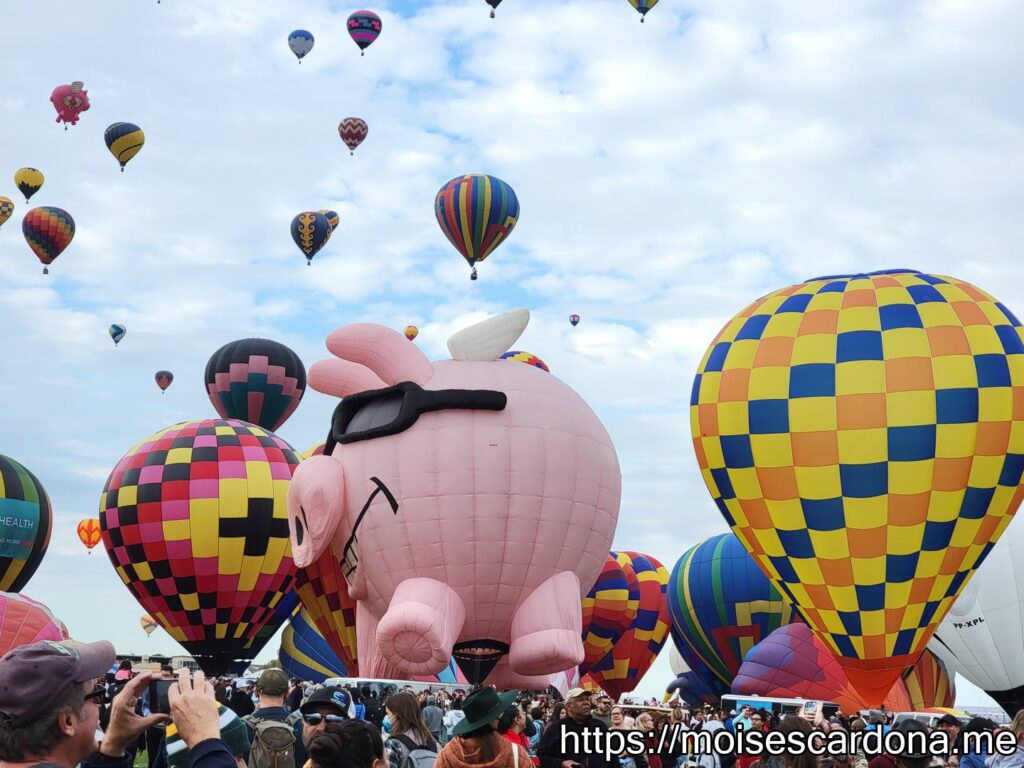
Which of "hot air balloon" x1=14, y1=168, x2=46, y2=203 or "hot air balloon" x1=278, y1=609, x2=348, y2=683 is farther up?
"hot air balloon" x1=14, y1=168, x2=46, y2=203

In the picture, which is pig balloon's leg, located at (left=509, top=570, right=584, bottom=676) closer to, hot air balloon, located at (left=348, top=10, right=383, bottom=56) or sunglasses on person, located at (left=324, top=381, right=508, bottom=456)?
sunglasses on person, located at (left=324, top=381, right=508, bottom=456)

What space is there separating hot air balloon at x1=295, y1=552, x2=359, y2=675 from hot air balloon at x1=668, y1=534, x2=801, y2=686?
7475 mm

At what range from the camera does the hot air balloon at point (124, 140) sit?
30.7m

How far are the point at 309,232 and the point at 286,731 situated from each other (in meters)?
25.5

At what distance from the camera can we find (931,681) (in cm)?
2098

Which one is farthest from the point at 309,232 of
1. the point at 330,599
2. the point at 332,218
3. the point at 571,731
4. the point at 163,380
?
the point at 571,731

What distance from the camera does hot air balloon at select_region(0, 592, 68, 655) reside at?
509 inches

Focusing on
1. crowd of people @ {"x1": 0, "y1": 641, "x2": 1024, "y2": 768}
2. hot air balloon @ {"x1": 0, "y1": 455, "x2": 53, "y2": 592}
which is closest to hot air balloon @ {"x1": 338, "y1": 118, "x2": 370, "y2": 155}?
hot air balloon @ {"x1": 0, "y1": 455, "x2": 53, "y2": 592}

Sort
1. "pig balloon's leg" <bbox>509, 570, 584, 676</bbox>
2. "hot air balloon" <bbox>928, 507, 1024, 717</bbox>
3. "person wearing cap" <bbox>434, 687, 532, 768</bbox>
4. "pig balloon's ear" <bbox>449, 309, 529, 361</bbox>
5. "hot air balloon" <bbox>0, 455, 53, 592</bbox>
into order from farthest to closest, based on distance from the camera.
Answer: "hot air balloon" <bbox>0, 455, 53, 592</bbox>
"hot air balloon" <bbox>928, 507, 1024, 717</bbox>
"pig balloon's ear" <bbox>449, 309, 529, 361</bbox>
"pig balloon's leg" <bbox>509, 570, 584, 676</bbox>
"person wearing cap" <bbox>434, 687, 532, 768</bbox>

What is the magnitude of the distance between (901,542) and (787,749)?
1026cm

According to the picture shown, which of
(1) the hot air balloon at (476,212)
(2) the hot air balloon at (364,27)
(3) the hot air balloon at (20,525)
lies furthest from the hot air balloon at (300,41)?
Result: (3) the hot air balloon at (20,525)

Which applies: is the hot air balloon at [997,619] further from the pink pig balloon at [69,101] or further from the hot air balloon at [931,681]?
the pink pig balloon at [69,101]

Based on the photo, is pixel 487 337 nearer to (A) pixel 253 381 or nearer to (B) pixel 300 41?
(A) pixel 253 381

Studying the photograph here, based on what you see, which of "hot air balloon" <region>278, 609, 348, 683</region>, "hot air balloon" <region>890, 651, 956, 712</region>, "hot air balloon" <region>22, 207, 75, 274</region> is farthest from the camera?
"hot air balloon" <region>22, 207, 75, 274</region>
